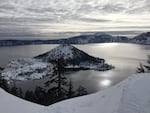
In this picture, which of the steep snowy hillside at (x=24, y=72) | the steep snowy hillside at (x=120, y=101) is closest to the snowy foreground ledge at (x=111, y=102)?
the steep snowy hillside at (x=120, y=101)

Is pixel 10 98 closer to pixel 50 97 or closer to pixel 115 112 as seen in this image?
pixel 115 112

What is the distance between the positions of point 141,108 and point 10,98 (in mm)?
7394

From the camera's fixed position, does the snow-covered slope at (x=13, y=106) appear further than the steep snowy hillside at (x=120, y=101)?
Yes

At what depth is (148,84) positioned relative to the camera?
920cm

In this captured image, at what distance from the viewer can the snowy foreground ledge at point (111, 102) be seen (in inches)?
305

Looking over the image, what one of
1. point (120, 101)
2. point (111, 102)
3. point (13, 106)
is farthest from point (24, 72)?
point (120, 101)

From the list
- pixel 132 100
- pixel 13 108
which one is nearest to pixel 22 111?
pixel 13 108

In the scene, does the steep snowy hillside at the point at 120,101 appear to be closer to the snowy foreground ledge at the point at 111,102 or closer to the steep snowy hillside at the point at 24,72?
the snowy foreground ledge at the point at 111,102

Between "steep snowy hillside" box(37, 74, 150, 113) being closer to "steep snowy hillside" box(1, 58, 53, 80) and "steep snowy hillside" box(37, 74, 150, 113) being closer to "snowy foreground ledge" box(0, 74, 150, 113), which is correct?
"snowy foreground ledge" box(0, 74, 150, 113)

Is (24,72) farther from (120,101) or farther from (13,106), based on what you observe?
(120,101)

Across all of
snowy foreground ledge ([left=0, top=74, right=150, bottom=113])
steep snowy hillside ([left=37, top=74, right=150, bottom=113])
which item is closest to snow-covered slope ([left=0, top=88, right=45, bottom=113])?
snowy foreground ledge ([left=0, top=74, right=150, bottom=113])

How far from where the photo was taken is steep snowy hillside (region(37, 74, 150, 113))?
25.2ft

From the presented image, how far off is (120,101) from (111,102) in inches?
23.0

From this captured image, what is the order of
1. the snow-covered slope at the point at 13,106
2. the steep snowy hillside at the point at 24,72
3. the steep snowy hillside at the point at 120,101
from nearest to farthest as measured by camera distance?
the steep snowy hillside at the point at 120,101 → the snow-covered slope at the point at 13,106 → the steep snowy hillside at the point at 24,72
